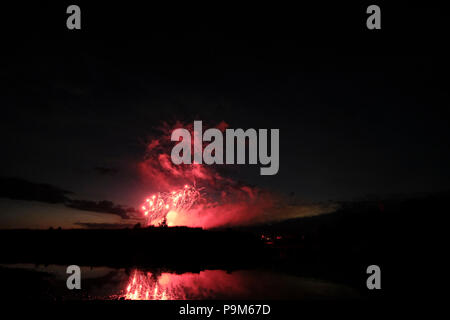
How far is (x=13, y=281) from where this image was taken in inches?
999

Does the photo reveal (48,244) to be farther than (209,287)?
Yes

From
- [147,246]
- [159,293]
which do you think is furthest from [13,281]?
[147,246]

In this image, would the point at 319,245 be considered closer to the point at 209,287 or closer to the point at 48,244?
the point at 48,244
